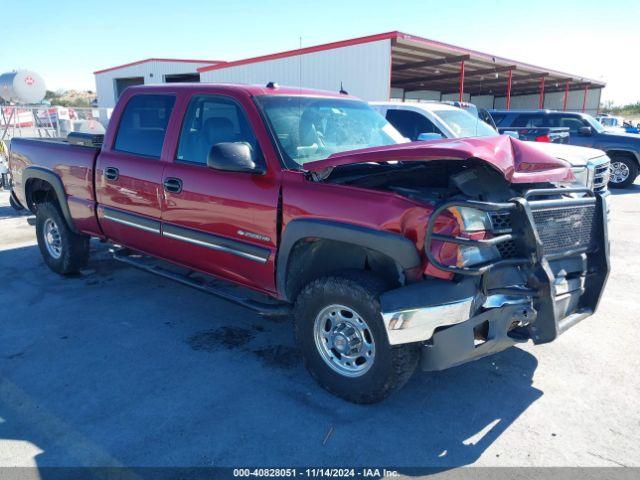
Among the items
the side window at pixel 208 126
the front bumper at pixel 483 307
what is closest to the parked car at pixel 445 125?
the side window at pixel 208 126

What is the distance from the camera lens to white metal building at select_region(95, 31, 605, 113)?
15.0m

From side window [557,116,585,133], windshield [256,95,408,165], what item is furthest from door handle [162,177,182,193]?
side window [557,116,585,133]

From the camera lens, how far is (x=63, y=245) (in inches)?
214

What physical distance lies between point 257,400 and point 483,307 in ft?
4.99

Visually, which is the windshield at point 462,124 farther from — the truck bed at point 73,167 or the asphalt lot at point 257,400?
the truck bed at point 73,167

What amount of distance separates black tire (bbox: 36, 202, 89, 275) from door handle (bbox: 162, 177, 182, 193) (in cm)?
200

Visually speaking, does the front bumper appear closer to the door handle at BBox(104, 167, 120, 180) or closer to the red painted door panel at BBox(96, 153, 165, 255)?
the red painted door panel at BBox(96, 153, 165, 255)

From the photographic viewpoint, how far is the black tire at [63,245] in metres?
5.40

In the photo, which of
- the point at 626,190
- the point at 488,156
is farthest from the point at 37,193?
the point at 626,190

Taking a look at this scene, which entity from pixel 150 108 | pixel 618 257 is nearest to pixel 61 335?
pixel 150 108

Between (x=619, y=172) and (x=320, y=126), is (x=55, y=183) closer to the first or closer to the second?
(x=320, y=126)

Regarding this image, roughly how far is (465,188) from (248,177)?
1473 mm

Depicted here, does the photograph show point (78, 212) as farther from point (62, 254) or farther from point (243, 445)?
point (243, 445)

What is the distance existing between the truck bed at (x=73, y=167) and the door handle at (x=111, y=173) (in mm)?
249
